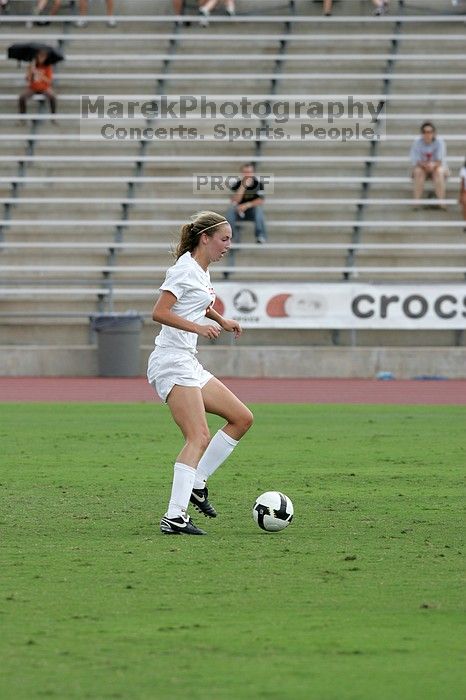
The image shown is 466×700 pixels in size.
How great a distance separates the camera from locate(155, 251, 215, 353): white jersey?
351 inches

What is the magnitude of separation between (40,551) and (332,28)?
25.7 meters

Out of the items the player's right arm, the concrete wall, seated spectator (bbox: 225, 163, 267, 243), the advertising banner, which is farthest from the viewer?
seated spectator (bbox: 225, 163, 267, 243)

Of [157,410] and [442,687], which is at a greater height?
[442,687]

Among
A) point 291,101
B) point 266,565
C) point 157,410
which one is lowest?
point 157,410

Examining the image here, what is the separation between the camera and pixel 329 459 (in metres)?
13.8

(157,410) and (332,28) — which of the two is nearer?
(157,410)

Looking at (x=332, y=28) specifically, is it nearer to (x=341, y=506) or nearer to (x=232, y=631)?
(x=341, y=506)

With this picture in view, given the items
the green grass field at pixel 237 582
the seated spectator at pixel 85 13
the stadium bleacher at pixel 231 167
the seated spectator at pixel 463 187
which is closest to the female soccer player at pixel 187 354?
the green grass field at pixel 237 582

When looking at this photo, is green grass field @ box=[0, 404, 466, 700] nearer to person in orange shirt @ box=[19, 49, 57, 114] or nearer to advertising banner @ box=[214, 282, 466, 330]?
advertising banner @ box=[214, 282, 466, 330]

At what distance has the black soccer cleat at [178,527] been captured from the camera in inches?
353

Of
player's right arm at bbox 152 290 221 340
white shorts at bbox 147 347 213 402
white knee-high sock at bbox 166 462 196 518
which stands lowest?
white knee-high sock at bbox 166 462 196 518

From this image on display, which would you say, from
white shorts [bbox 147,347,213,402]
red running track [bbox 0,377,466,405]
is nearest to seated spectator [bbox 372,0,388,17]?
red running track [bbox 0,377,466,405]

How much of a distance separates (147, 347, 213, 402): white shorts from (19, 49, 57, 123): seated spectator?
2260 centimetres

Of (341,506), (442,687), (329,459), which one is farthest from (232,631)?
(329,459)
